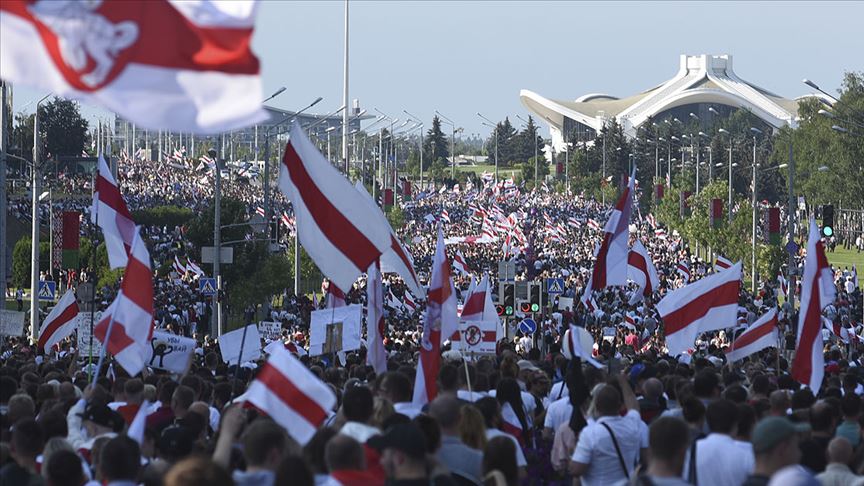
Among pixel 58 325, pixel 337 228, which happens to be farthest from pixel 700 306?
pixel 58 325

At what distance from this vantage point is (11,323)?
75.3 ft

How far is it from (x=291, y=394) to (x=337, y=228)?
4.33 meters

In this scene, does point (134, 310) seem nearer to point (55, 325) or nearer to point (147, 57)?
point (147, 57)

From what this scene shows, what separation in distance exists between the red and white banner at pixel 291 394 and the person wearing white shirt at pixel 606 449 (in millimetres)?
2030

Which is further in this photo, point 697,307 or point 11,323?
point 11,323

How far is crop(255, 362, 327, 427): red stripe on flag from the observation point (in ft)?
26.6

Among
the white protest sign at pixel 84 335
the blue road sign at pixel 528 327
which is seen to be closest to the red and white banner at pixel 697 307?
the white protest sign at pixel 84 335

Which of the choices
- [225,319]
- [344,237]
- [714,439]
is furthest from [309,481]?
[225,319]

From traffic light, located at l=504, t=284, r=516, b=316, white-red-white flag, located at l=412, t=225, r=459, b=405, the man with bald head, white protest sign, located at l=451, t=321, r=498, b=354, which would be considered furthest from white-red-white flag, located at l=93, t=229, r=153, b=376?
traffic light, located at l=504, t=284, r=516, b=316

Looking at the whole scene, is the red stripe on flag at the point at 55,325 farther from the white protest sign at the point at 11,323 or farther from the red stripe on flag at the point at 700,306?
the red stripe on flag at the point at 700,306

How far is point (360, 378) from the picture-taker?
14.0m

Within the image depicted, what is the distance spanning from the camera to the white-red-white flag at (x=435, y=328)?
450 inches

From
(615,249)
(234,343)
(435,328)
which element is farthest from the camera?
(615,249)

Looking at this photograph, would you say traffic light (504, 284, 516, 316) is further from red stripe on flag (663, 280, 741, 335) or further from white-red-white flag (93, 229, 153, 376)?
white-red-white flag (93, 229, 153, 376)
